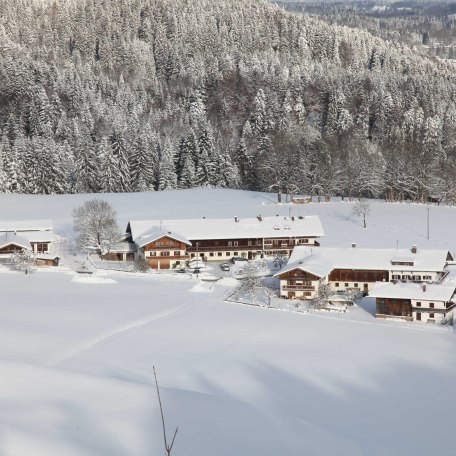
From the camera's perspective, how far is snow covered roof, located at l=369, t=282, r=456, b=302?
38656 mm

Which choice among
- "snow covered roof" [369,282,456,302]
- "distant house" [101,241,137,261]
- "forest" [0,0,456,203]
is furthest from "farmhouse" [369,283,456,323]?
"forest" [0,0,456,203]

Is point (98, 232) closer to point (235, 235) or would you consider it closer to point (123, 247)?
point (123, 247)

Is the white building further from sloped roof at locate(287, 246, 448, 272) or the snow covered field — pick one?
the snow covered field

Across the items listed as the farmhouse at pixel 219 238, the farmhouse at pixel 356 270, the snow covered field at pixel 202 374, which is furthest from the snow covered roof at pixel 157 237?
the farmhouse at pixel 356 270

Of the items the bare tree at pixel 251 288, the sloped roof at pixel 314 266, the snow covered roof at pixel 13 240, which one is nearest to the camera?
the bare tree at pixel 251 288

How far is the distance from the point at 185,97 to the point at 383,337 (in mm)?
92469

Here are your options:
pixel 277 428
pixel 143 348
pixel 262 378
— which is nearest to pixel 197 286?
pixel 143 348

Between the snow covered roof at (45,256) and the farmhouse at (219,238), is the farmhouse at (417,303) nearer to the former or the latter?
the farmhouse at (219,238)

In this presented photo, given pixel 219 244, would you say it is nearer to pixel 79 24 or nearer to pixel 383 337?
pixel 383 337

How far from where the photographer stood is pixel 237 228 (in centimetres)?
5531

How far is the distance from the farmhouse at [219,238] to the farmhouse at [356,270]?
7882 mm

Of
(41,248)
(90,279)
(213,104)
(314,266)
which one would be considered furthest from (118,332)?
(213,104)

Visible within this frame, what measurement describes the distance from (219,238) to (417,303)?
18710mm

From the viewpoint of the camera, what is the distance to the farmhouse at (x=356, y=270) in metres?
43.3
